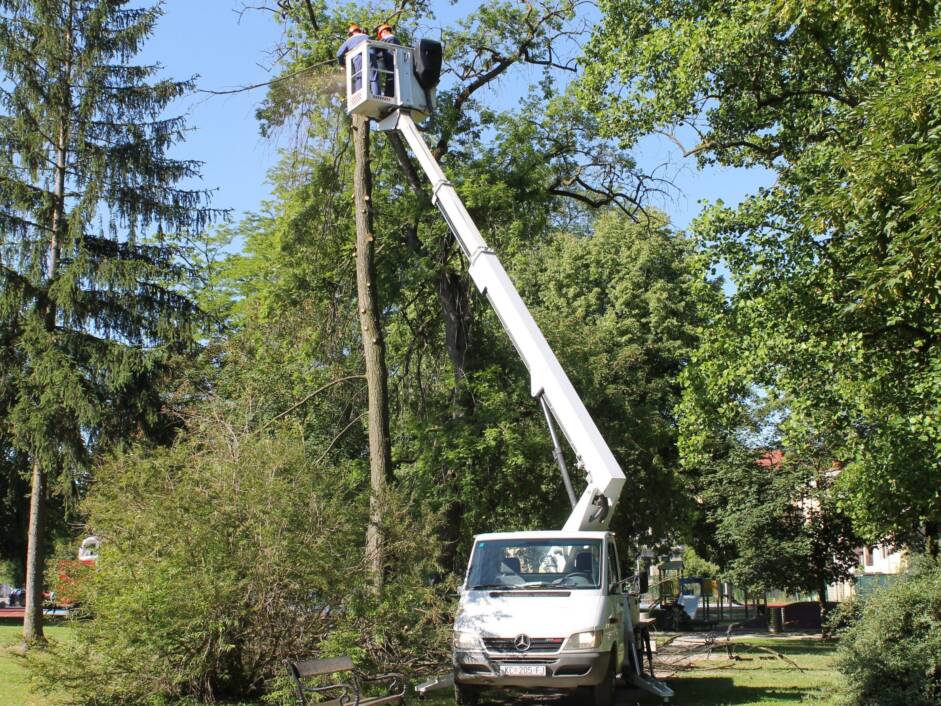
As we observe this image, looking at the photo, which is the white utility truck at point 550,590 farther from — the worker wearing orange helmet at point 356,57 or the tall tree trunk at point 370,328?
the tall tree trunk at point 370,328

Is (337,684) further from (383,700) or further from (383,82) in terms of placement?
(383,82)

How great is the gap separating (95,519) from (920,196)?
10139mm

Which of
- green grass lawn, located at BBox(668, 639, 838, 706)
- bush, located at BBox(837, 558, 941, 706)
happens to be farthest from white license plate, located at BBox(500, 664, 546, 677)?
bush, located at BBox(837, 558, 941, 706)

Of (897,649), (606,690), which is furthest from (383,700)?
(897,649)

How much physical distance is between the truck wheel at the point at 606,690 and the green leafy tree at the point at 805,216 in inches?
212

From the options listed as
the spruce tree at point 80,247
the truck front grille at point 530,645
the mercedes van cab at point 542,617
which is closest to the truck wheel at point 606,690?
the mercedes van cab at point 542,617

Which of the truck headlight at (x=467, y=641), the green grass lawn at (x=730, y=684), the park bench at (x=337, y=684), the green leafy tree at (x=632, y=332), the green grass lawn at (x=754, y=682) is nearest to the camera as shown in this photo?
the park bench at (x=337, y=684)

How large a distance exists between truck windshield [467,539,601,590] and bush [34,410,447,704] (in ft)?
3.69

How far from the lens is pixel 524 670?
10.5 meters

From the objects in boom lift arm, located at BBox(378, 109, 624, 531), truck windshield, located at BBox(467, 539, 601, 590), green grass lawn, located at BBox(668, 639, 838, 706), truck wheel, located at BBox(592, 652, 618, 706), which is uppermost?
boom lift arm, located at BBox(378, 109, 624, 531)

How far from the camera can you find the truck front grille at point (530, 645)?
34.6 ft

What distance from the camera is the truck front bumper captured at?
408 inches

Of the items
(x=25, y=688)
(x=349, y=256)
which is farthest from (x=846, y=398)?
(x=25, y=688)

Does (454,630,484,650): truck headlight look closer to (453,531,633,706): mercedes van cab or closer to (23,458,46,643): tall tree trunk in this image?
(453,531,633,706): mercedes van cab
